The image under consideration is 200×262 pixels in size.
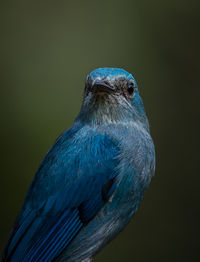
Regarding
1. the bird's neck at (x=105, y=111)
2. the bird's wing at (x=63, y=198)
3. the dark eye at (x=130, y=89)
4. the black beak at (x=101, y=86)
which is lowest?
the bird's wing at (x=63, y=198)

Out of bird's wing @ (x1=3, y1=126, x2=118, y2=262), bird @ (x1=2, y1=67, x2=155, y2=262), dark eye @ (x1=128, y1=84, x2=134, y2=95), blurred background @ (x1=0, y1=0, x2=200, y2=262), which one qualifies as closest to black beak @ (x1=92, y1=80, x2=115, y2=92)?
bird @ (x1=2, y1=67, x2=155, y2=262)

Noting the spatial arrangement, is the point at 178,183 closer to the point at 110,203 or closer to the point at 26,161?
the point at 26,161

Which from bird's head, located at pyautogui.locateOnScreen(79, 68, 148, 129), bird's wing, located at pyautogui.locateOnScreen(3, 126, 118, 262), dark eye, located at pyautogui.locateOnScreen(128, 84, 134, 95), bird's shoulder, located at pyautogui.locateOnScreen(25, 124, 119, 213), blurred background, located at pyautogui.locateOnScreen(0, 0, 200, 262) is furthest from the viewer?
blurred background, located at pyautogui.locateOnScreen(0, 0, 200, 262)

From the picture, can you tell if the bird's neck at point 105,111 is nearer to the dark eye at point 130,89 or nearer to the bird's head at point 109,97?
the bird's head at point 109,97

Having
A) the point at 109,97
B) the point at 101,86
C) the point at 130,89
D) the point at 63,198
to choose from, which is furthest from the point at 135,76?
the point at 63,198

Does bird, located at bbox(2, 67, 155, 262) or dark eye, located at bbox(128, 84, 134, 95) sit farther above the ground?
dark eye, located at bbox(128, 84, 134, 95)

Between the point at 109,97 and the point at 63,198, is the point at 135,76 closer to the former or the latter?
the point at 109,97

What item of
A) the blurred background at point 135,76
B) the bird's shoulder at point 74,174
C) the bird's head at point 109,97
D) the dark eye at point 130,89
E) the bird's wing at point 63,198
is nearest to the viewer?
the bird's wing at point 63,198

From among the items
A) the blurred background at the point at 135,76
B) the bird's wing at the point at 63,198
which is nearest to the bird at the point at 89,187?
the bird's wing at the point at 63,198

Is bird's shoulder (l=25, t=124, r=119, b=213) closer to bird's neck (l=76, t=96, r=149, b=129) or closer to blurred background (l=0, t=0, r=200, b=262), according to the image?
bird's neck (l=76, t=96, r=149, b=129)
